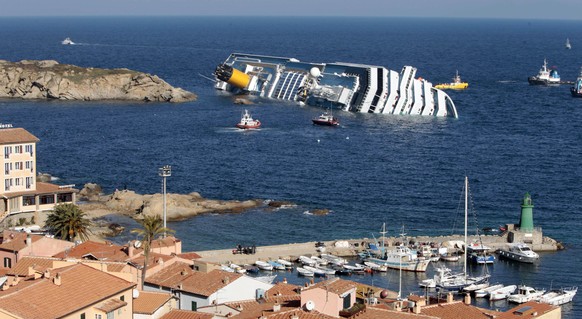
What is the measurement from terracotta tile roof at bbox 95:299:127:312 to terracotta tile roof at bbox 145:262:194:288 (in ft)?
29.6

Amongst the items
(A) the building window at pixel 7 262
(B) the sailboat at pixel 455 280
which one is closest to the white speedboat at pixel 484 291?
(B) the sailboat at pixel 455 280

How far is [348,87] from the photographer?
158m

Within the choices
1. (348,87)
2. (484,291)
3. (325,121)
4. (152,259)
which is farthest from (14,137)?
(348,87)

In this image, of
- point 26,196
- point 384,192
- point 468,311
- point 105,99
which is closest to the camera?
point 468,311

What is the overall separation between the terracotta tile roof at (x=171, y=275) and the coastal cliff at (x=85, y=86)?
114947 millimetres

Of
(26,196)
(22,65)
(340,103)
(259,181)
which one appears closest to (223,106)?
(340,103)

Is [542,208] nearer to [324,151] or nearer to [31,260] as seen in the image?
[324,151]

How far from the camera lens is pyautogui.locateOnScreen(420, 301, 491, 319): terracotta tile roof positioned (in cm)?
4809

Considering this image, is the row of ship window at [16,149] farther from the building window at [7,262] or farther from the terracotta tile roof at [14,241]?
the building window at [7,262]

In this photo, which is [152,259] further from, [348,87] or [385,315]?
[348,87]

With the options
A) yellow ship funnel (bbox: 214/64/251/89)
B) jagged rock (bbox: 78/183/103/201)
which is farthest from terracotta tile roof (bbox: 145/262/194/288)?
yellow ship funnel (bbox: 214/64/251/89)

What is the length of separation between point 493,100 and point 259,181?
7984 cm

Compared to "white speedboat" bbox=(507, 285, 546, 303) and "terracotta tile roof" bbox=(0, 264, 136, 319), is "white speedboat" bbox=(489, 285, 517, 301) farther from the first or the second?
"terracotta tile roof" bbox=(0, 264, 136, 319)

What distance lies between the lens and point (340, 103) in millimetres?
157750
